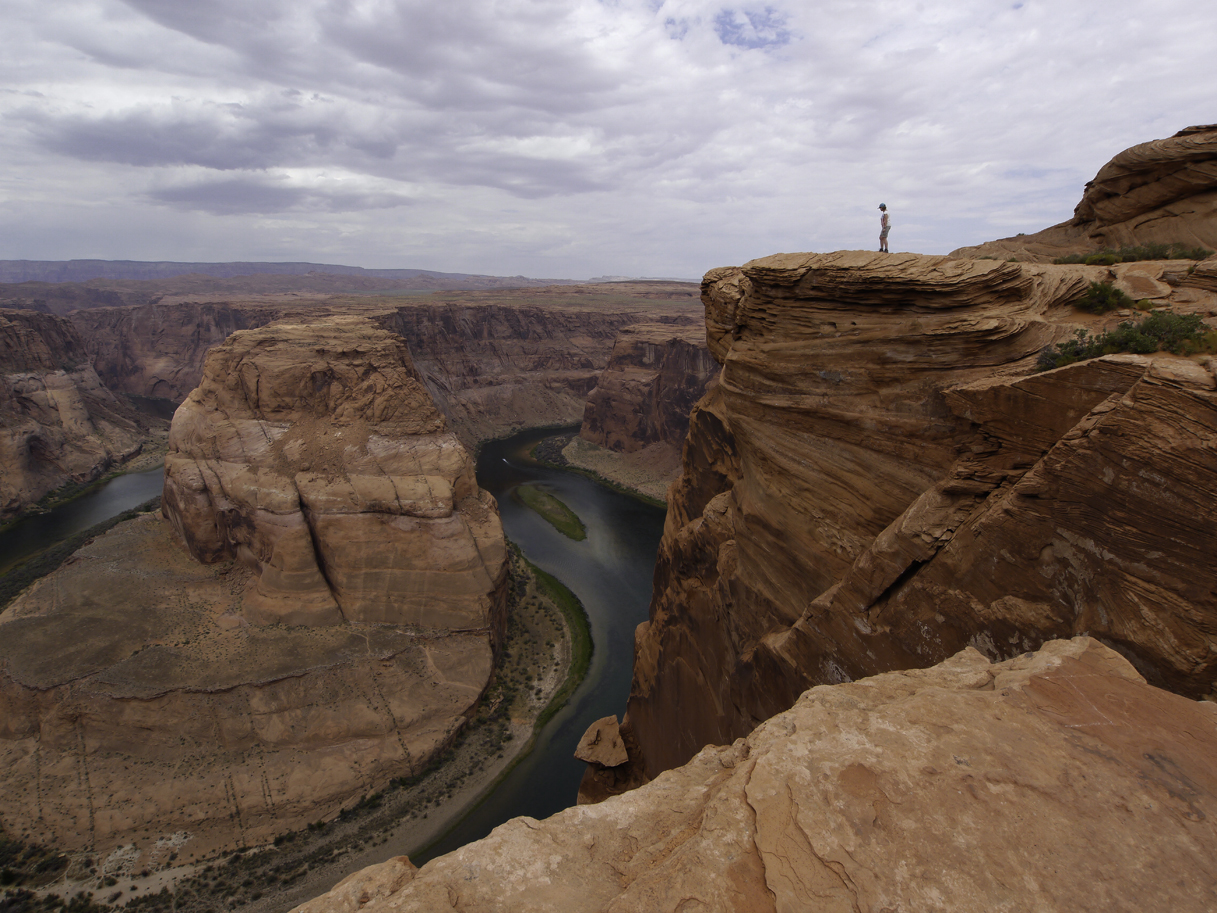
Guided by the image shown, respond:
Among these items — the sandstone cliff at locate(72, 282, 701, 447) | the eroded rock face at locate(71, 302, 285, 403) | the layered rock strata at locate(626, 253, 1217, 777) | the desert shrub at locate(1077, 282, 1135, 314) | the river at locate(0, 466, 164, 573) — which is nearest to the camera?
the layered rock strata at locate(626, 253, 1217, 777)

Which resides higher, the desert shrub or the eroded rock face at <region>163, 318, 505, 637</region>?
the desert shrub

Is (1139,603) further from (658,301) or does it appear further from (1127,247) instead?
(658,301)

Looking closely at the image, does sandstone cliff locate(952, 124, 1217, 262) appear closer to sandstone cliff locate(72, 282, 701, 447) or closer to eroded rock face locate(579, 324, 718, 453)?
eroded rock face locate(579, 324, 718, 453)

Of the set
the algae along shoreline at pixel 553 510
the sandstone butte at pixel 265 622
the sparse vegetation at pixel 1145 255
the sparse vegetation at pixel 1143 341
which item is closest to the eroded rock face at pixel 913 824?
the sparse vegetation at pixel 1143 341

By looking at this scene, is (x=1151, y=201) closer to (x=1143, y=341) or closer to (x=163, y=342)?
(x=1143, y=341)

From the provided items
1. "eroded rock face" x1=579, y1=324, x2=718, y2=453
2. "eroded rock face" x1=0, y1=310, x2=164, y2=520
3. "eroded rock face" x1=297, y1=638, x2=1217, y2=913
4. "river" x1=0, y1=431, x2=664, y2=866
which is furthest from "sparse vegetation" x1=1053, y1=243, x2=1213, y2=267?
"eroded rock face" x1=0, y1=310, x2=164, y2=520

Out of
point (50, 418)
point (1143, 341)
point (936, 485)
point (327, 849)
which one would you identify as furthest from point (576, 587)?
point (50, 418)

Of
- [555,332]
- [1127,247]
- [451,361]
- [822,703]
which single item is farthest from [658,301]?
[822,703]
